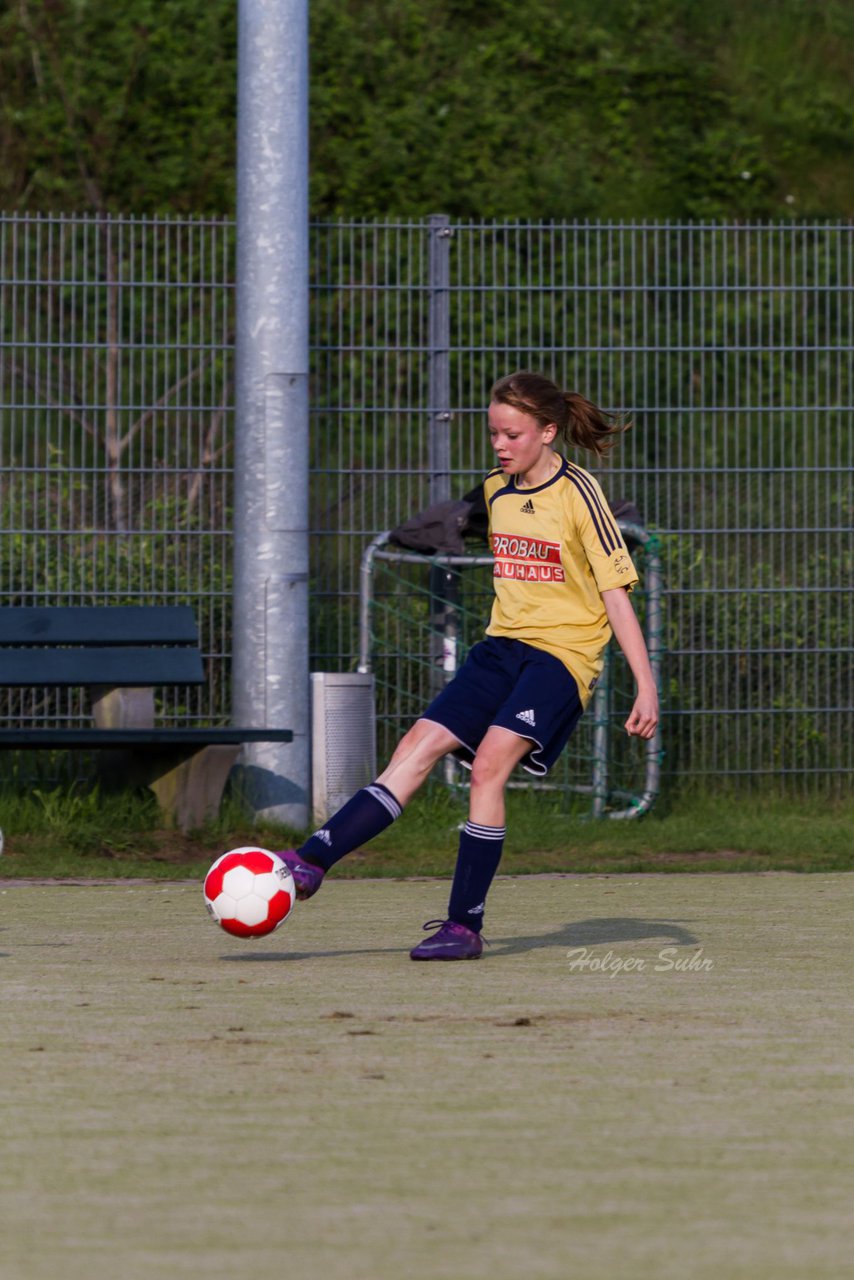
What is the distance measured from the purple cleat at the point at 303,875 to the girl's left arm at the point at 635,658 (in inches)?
36.3

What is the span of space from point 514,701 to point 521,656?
0.17 meters

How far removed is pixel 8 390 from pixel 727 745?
3940 mm

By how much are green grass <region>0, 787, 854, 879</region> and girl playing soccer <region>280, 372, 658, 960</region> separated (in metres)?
2.54

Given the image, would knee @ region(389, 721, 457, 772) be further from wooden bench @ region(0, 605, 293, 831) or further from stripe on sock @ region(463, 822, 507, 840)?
wooden bench @ region(0, 605, 293, 831)

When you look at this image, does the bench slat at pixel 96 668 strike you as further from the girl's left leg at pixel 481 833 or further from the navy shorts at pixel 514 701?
the girl's left leg at pixel 481 833

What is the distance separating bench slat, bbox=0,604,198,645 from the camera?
29.0ft

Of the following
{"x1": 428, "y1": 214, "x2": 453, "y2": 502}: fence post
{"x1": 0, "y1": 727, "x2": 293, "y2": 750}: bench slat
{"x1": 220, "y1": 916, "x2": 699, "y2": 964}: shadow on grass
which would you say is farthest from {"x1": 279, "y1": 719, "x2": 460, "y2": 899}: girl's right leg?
{"x1": 428, "y1": 214, "x2": 453, "y2": 502}: fence post

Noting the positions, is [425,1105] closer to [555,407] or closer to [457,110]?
[555,407]

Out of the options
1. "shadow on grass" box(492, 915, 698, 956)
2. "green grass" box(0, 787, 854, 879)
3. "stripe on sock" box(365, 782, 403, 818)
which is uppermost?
"stripe on sock" box(365, 782, 403, 818)

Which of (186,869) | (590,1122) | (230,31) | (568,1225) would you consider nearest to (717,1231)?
(568,1225)

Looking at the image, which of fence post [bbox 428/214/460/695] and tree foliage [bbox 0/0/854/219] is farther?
tree foliage [bbox 0/0/854/219]

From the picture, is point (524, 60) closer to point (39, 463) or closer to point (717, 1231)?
point (39, 463)

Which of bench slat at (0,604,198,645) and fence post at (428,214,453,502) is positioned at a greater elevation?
fence post at (428,214,453,502)

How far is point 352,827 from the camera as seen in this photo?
5.27 m
